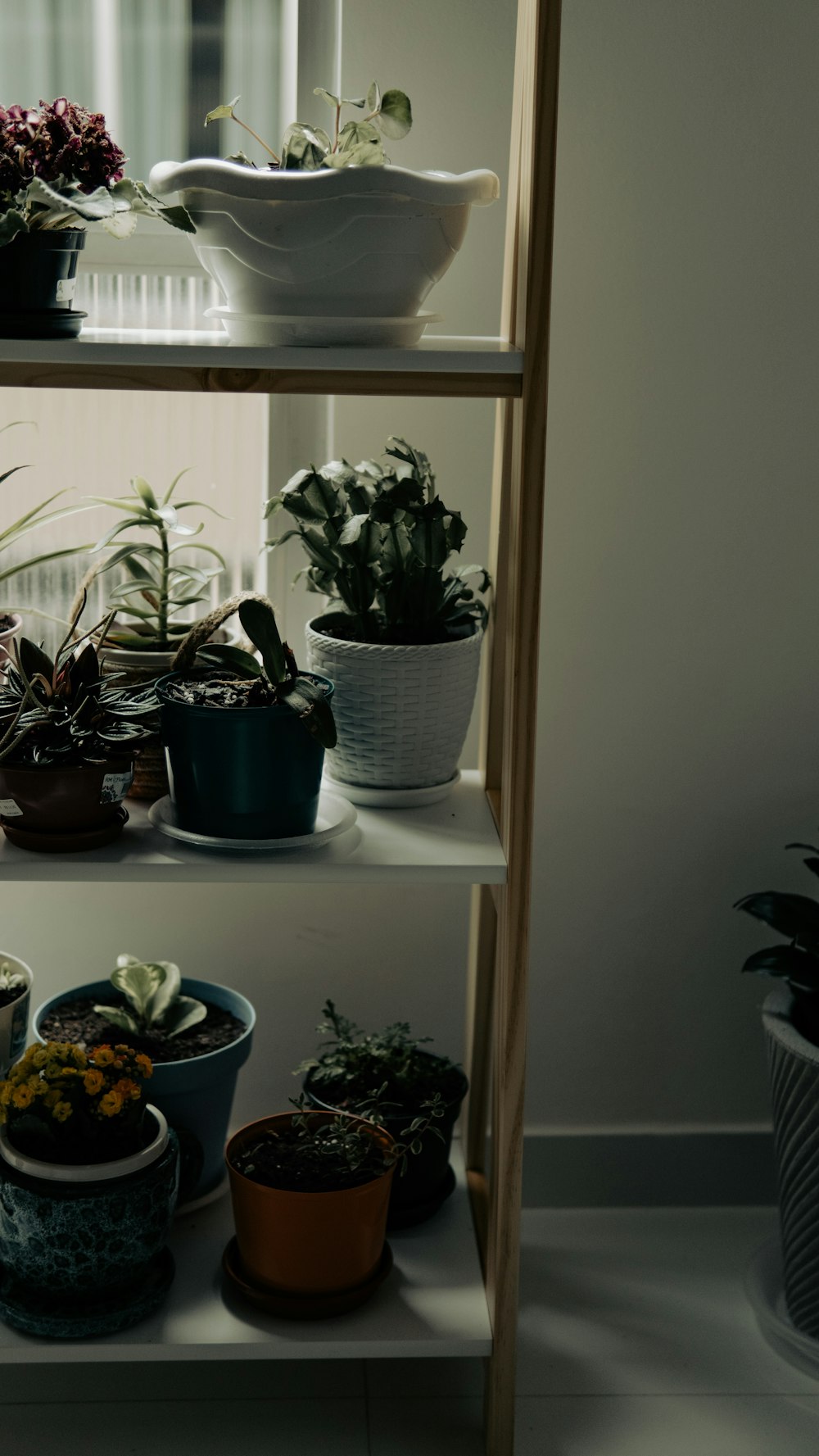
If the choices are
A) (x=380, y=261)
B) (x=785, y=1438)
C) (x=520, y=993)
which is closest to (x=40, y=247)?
(x=380, y=261)

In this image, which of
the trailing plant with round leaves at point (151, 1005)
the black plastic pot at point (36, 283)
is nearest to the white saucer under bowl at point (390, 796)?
the trailing plant with round leaves at point (151, 1005)

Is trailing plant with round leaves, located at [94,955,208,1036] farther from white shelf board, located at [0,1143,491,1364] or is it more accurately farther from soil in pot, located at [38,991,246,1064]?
white shelf board, located at [0,1143,491,1364]

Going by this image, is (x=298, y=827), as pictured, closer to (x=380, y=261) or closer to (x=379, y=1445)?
(x=380, y=261)

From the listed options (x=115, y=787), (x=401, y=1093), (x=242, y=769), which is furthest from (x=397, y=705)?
(x=401, y=1093)

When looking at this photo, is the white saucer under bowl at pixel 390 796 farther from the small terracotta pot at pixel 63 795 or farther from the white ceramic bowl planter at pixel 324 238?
the white ceramic bowl planter at pixel 324 238

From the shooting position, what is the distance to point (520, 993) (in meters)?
1.47

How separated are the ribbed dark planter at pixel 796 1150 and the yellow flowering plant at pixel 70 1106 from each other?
81cm

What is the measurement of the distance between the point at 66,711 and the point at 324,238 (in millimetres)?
565

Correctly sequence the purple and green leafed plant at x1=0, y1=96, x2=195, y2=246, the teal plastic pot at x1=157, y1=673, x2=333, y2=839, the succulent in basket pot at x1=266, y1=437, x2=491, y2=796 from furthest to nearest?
1. the succulent in basket pot at x1=266, y1=437, x2=491, y2=796
2. the teal plastic pot at x1=157, y1=673, x2=333, y2=839
3. the purple and green leafed plant at x1=0, y1=96, x2=195, y2=246

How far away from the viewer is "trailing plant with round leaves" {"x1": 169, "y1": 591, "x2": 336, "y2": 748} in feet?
4.64

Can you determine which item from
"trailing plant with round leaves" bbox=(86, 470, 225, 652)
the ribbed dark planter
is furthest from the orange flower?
the ribbed dark planter

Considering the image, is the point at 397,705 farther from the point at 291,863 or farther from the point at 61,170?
the point at 61,170

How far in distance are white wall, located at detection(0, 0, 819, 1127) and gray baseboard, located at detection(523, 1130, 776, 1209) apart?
0.03m

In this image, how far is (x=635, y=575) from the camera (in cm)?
186
